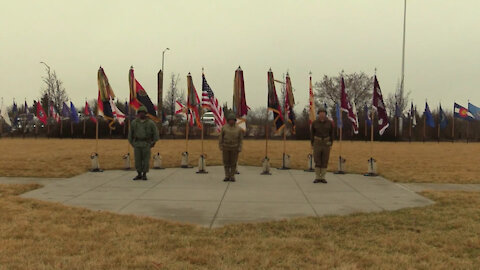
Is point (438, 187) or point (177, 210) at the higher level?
point (438, 187)

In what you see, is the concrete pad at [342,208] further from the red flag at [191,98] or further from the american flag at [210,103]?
the red flag at [191,98]

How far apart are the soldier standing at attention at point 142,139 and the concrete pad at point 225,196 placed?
0.43 metres

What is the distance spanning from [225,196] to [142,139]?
3542mm

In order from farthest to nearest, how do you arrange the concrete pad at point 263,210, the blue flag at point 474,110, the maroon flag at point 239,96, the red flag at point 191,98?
the blue flag at point 474,110, the red flag at point 191,98, the maroon flag at point 239,96, the concrete pad at point 263,210

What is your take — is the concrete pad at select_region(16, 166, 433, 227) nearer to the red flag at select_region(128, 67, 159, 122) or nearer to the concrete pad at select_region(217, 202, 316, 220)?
the concrete pad at select_region(217, 202, 316, 220)

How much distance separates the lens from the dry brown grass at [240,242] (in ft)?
13.7

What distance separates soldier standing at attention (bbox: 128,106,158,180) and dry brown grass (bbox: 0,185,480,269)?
406cm

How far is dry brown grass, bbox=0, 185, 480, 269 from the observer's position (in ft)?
13.7

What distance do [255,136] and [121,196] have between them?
118ft

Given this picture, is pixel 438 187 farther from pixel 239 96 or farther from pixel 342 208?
pixel 239 96

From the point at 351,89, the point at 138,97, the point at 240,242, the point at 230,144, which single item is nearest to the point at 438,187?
the point at 230,144

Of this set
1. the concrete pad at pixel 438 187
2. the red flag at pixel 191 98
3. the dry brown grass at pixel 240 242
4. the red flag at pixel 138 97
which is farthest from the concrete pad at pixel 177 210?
the red flag at pixel 191 98

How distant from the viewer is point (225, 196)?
8383 mm

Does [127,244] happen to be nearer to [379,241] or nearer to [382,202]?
[379,241]
